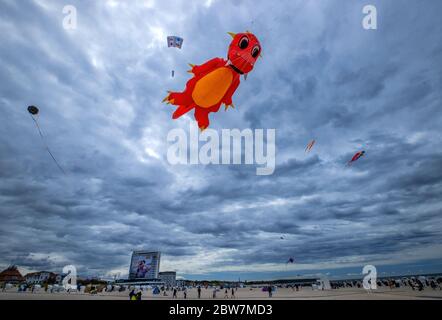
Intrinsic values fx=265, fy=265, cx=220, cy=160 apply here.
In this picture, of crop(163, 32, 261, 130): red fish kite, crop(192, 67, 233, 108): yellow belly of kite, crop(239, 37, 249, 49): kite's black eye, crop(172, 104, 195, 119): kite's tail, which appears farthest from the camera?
crop(172, 104, 195, 119): kite's tail

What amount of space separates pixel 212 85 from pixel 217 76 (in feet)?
1.55

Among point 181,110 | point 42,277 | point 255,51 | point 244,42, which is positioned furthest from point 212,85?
point 42,277

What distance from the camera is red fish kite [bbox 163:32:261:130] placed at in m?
12.1

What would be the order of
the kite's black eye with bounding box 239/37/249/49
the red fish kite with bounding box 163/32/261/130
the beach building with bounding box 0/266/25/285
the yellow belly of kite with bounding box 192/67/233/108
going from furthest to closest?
the beach building with bounding box 0/266/25/285 < the yellow belly of kite with bounding box 192/67/233/108 < the red fish kite with bounding box 163/32/261/130 < the kite's black eye with bounding box 239/37/249/49

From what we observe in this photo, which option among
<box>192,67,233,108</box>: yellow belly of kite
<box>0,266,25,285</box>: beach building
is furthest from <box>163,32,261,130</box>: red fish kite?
<box>0,266,25,285</box>: beach building

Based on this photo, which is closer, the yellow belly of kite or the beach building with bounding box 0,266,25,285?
the yellow belly of kite

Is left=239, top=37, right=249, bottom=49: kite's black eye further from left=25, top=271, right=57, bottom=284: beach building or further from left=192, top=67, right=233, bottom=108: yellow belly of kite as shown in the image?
left=25, top=271, right=57, bottom=284: beach building

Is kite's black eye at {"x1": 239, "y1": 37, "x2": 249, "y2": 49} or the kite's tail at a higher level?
kite's black eye at {"x1": 239, "y1": 37, "x2": 249, "y2": 49}

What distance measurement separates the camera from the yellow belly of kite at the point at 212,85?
40.8 ft
